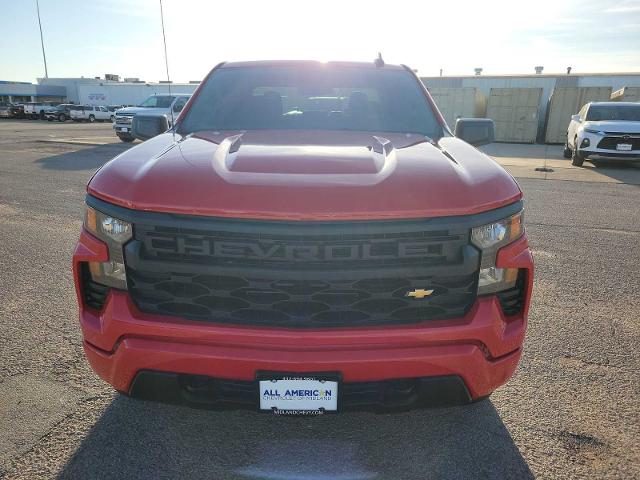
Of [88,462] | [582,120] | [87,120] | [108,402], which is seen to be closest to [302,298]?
[88,462]

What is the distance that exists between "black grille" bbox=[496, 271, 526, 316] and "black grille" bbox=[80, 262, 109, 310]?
1616 millimetres

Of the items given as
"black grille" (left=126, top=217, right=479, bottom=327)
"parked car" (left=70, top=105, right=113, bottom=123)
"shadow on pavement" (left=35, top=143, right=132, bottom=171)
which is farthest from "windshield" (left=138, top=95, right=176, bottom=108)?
"parked car" (left=70, top=105, right=113, bottom=123)

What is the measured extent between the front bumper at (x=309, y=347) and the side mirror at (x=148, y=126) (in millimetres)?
1589

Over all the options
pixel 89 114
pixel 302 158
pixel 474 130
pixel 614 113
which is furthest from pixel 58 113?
pixel 302 158

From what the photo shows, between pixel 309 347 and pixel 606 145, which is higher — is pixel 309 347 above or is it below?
above

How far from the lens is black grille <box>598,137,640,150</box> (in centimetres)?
1168

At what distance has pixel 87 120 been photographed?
40750 millimetres

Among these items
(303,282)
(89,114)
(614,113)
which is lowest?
(89,114)

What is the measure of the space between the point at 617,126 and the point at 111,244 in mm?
13230

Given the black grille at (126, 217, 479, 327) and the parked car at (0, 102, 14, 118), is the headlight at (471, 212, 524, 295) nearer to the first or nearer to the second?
the black grille at (126, 217, 479, 327)

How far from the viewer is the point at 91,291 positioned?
197 cm

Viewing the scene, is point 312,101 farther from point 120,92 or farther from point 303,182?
point 120,92

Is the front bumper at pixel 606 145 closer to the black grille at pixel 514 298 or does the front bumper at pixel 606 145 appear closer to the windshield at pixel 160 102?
the black grille at pixel 514 298

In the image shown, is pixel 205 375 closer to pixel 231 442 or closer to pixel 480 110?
pixel 231 442
